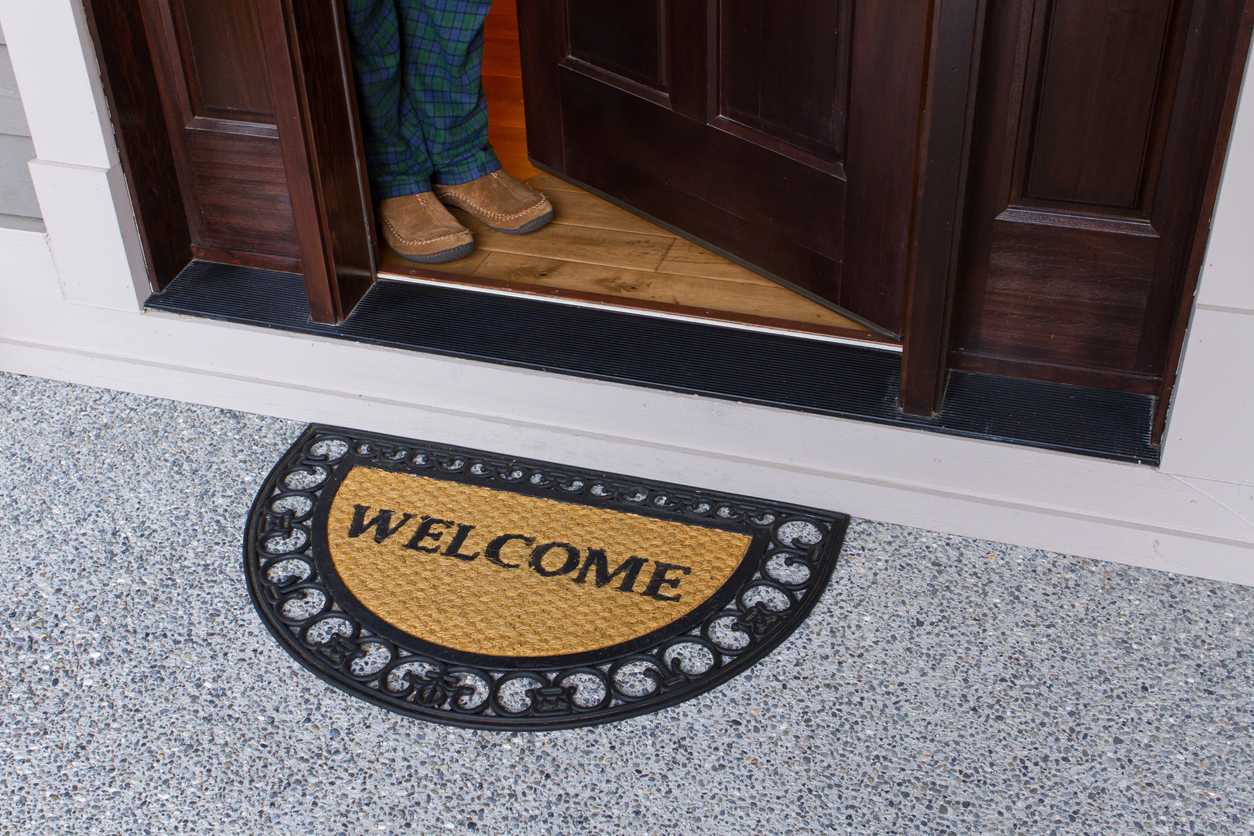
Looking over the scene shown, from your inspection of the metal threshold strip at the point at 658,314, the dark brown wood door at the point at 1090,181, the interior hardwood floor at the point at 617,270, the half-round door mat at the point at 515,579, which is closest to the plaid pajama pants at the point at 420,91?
the interior hardwood floor at the point at 617,270

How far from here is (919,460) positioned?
174 cm

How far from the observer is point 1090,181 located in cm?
162

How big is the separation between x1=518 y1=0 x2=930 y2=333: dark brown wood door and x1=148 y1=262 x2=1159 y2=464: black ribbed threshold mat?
161mm

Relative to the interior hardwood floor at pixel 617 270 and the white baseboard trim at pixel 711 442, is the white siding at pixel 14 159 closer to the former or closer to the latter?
the white baseboard trim at pixel 711 442

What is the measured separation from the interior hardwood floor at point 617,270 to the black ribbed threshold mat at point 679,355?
3cm

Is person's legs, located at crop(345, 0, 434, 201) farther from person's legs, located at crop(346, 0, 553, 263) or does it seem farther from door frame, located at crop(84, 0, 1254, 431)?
door frame, located at crop(84, 0, 1254, 431)

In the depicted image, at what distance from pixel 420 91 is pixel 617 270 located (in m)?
0.53

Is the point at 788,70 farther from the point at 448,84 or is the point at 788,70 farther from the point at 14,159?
the point at 14,159

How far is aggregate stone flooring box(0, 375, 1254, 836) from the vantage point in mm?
1375

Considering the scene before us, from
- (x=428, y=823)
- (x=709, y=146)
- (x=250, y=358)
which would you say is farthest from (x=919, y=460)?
(x=250, y=358)

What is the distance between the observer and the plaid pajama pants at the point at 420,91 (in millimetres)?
2051

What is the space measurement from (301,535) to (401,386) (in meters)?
0.34

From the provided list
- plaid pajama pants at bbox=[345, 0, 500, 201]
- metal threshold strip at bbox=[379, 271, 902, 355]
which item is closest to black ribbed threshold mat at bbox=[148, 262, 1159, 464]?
metal threshold strip at bbox=[379, 271, 902, 355]

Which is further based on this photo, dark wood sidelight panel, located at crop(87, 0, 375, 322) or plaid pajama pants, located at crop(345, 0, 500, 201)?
plaid pajama pants, located at crop(345, 0, 500, 201)
